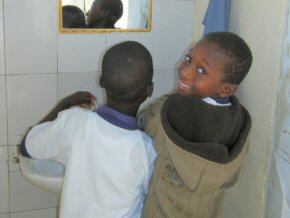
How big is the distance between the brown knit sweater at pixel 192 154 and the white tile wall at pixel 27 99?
862 millimetres

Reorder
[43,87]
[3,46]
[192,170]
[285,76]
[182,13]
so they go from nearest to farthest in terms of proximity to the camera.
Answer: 1. [192,170]
2. [285,76]
3. [3,46]
4. [43,87]
5. [182,13]

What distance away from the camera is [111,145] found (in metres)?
1.06

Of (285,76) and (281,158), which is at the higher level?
(285,76)

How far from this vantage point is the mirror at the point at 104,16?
176 centimetres

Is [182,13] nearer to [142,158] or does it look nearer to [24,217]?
[142,158]

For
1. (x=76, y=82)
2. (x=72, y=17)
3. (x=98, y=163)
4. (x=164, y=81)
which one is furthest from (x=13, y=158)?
(x=98, y=163)

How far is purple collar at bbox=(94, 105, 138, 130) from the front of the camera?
109 cm

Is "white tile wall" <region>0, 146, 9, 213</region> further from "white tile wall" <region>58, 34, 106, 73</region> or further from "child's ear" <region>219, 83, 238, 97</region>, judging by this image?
"child's ear" <region>219, 83, 238, 97</region>

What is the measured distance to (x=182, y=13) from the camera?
1.97m

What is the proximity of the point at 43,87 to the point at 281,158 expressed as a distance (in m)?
1.09

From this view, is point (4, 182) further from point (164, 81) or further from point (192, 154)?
point (192, 154)

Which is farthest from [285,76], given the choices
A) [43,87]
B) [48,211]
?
[48,211]

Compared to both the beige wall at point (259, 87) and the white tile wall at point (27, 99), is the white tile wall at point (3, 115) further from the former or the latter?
the beige wall at point (259, 87)

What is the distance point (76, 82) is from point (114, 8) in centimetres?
39
